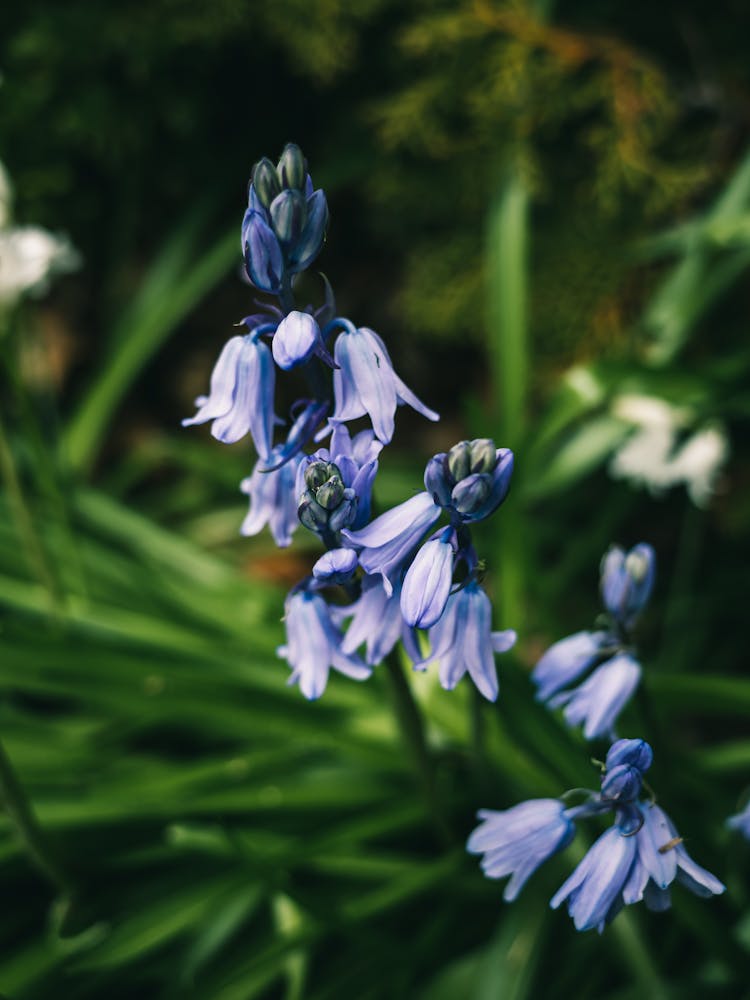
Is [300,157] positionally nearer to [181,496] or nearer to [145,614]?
[145,614]

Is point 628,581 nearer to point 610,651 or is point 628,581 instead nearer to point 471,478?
point 610,651

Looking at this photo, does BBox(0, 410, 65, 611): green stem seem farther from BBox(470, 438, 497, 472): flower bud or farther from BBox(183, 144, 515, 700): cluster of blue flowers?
BBox(470, 438, 497, 472): flower bud

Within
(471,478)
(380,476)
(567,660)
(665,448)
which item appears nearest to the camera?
(471,478)

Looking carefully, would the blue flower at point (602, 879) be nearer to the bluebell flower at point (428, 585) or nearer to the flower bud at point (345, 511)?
the bluebell flower at point (428, 585)

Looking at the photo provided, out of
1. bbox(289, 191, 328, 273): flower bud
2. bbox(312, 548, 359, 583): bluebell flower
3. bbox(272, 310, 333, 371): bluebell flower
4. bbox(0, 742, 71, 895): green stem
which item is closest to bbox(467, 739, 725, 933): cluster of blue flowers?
bbox(312, 548, 359, 583): bluebell flower

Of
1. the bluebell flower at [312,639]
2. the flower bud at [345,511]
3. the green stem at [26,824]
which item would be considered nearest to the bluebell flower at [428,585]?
the flower bud at [345,511]

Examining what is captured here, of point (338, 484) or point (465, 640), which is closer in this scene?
point (338, 484)

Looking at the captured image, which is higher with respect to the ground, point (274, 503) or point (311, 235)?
point (311, 235)

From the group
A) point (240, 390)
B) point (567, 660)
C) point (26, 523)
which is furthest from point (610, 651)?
point (26, 523)
